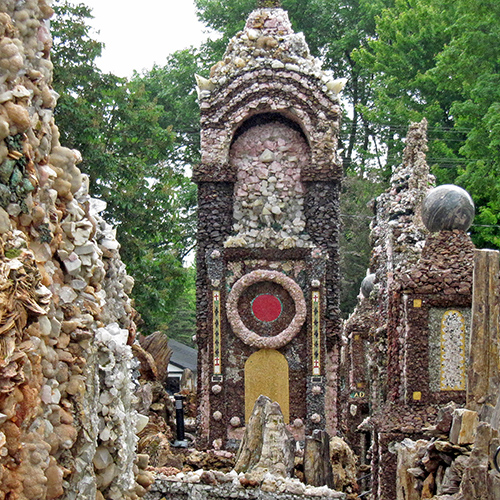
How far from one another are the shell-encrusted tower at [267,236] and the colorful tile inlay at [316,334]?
0.02m

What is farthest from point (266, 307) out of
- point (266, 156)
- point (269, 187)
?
point (266, 156)

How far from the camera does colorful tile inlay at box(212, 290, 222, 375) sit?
16.4 m

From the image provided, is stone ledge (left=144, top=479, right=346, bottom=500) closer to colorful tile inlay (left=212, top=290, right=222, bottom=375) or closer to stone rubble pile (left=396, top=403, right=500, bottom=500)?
stone rubble pile (left=396, top=403, right=500, bottom=500)

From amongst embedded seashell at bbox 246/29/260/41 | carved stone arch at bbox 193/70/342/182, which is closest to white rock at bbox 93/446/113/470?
carved stone arch at bbox 193/70/342/182

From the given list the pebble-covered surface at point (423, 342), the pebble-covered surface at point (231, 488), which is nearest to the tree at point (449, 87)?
the pebble-covered surface at point (423, 342)

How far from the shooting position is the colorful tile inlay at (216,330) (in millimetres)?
16438

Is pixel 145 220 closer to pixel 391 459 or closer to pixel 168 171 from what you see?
pixel 168 171

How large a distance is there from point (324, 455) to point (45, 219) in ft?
31.3

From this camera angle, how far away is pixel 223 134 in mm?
17156

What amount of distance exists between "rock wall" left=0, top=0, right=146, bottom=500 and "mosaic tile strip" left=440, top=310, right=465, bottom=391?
7.73m

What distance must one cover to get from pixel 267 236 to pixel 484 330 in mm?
7702

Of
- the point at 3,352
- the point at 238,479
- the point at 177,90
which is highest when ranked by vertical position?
the point at 177,90

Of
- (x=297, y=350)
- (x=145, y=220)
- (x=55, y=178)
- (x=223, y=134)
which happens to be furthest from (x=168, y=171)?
(x=55, y=178)

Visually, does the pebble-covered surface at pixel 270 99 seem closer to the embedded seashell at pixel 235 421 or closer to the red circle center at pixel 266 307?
the red circle center at pixel 266 307
